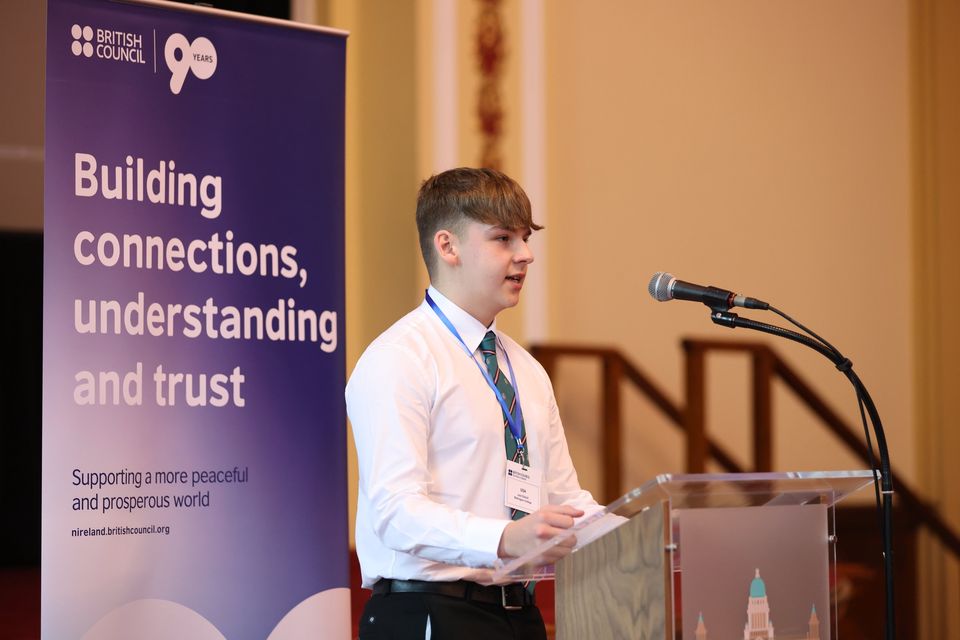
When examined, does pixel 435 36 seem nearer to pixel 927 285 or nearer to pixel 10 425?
pixel 10 425

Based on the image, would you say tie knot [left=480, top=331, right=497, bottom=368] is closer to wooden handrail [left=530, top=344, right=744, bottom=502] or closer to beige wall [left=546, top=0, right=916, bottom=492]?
wooden handrail [left=530, top=344, right=744, bottom=502]

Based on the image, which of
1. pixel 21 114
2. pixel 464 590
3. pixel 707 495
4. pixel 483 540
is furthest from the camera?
pixel 21 114

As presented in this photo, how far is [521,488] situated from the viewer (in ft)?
7.35

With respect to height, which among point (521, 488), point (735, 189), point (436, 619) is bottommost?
point (436, 619)

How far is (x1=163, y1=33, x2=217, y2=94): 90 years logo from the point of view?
2.82 metres

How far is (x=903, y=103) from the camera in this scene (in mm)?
6586

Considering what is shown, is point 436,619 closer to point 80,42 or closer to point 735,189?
point 80,42

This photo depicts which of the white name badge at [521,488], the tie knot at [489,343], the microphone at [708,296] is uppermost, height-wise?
the microphone at [708,296]

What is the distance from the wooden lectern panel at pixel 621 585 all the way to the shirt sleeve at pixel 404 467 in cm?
16

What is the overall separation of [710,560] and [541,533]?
274mm

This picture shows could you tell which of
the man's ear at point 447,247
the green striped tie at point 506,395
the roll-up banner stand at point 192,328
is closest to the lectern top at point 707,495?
the green striped tie at point 506,395

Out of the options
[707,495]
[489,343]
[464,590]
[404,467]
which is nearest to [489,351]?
[489,343]

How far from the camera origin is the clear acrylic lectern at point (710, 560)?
1.71m

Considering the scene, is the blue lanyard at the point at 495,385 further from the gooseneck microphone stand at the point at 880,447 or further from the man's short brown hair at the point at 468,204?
the gooseneck microphone stand at the point at 880,447
